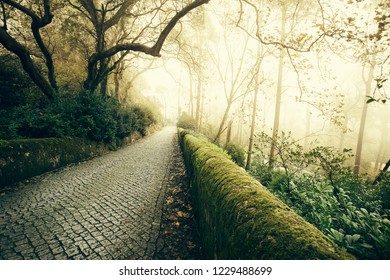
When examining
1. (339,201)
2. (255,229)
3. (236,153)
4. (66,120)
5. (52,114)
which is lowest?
(236,153)

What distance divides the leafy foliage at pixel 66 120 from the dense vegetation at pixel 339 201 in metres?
7.42

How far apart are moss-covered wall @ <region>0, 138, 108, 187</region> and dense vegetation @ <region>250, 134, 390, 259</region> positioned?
669 centimetres

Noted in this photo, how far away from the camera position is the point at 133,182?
20.1ft

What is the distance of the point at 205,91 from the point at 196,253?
17.5 meters

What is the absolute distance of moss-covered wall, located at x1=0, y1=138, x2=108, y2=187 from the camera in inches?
195

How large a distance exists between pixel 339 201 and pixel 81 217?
17.2ft

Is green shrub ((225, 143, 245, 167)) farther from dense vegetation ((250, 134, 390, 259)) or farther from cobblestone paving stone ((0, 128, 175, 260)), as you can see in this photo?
cobblestone paving stone ((0, 128, 175, 260))

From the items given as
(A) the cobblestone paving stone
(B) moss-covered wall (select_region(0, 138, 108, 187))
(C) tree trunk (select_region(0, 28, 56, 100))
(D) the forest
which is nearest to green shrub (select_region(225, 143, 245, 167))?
(D) the forest

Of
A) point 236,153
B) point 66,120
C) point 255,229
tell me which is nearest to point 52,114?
point 66,120

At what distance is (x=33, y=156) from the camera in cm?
581

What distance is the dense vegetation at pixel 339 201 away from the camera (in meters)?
1.80

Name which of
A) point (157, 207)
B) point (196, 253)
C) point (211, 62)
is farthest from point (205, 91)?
point (196, 253)

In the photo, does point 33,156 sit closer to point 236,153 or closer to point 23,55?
point 23,55
